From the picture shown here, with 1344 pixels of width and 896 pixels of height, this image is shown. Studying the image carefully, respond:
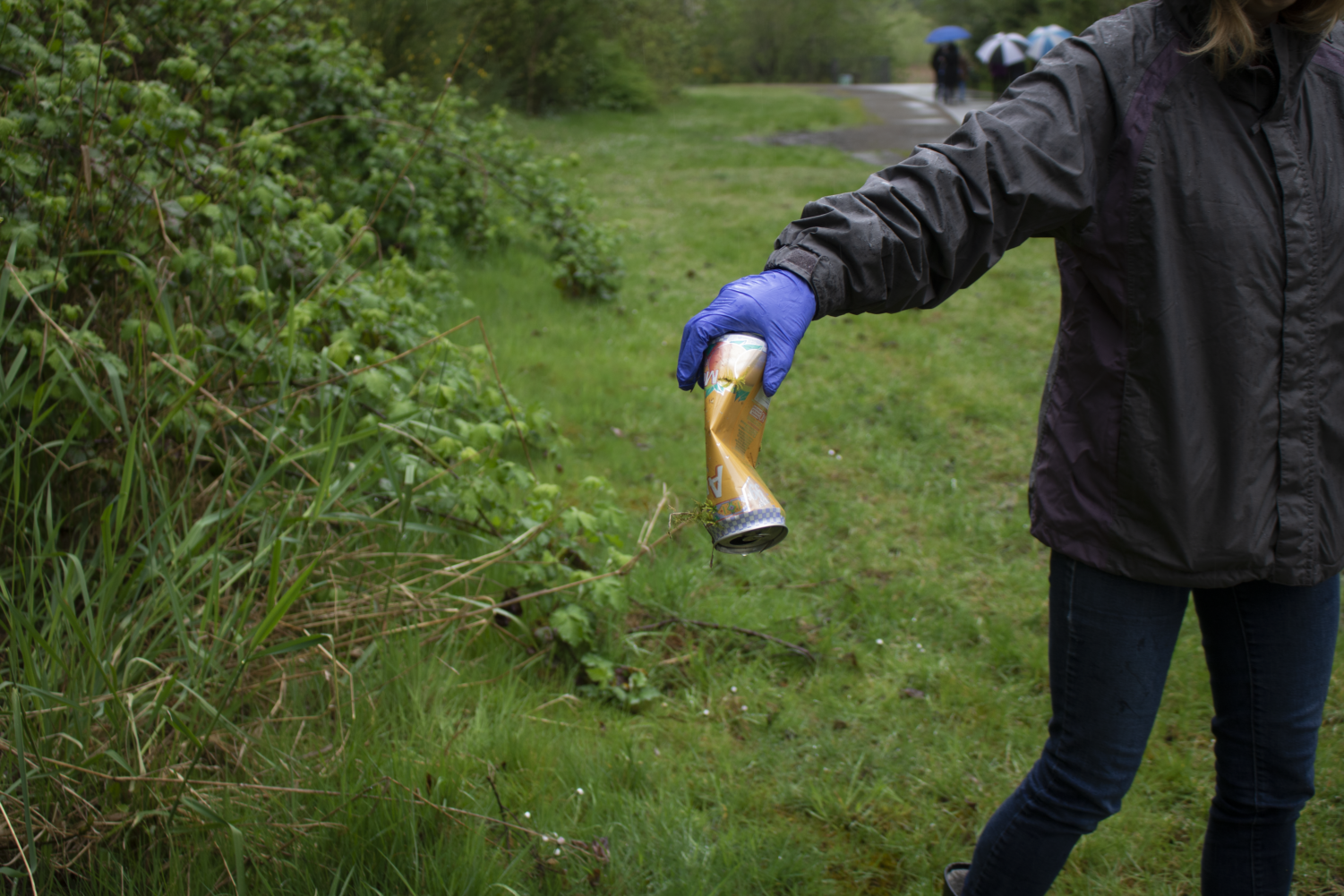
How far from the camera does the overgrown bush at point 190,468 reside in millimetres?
2125

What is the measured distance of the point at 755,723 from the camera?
295cm

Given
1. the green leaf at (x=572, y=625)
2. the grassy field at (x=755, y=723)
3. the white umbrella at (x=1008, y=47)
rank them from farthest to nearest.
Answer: the white umbrella at (x=1008, y=47)
the green leaf at (x=572, y=625)
the grassy field at (x=755, y=723)

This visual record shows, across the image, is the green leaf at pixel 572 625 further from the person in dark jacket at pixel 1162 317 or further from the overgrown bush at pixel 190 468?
the person in dark jacket at pixel 1162 317

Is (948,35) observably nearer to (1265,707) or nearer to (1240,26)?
(1240,26)

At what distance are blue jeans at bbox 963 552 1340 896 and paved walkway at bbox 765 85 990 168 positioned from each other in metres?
9.37

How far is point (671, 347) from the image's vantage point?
6289 mm

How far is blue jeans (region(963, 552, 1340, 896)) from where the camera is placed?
1.73 m

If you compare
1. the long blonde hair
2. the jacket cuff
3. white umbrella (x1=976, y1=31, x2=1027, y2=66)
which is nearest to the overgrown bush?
the jacket cuff

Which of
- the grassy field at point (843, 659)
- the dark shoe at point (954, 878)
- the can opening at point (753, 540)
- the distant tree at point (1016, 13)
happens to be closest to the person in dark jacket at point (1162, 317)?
the can opening at point (753, 540)

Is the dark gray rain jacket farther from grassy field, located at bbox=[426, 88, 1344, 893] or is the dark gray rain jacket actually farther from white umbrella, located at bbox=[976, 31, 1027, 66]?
white umbrella, located at bbox=[976, 31, 1027, 66]

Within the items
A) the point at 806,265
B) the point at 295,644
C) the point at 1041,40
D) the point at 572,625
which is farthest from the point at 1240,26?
the point at 1041,40

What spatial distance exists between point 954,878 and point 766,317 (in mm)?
1531

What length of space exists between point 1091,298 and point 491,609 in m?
1.88

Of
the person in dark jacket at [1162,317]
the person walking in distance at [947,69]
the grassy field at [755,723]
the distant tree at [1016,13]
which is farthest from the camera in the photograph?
the person walking in distance at [947,69]
